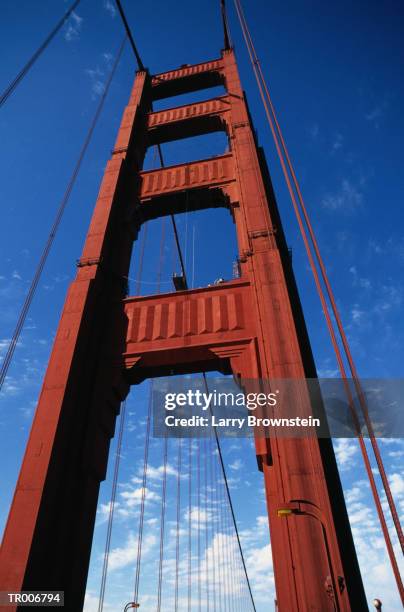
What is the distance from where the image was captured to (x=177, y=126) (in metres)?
15.6

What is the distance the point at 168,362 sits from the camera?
8.73 metres

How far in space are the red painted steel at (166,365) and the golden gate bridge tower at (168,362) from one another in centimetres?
3

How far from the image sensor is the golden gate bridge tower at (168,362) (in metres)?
5.51

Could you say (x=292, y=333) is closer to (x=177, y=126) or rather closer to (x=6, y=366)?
(x=6, y=366)

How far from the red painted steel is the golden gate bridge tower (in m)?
0.03

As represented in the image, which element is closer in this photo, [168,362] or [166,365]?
[168,362]

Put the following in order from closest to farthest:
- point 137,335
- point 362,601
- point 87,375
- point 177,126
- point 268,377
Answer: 1. point 362,601
2. point 268,377
3. point 87,375
4. point 137,335
5. point 177,126

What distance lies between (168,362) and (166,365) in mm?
200

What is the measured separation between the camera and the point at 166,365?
29.2 feet

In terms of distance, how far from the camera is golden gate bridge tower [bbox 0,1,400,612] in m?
5.51

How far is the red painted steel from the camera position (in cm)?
550

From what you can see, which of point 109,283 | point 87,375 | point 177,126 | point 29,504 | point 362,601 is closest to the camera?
point 362,601

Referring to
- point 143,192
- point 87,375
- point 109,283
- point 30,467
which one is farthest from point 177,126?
point 30,467

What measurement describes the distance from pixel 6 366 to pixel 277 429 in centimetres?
605
